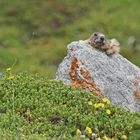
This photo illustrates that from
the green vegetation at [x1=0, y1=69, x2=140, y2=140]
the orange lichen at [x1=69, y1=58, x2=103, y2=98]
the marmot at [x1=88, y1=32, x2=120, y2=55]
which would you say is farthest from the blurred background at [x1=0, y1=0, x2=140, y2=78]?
the green vegetation at [x1=0, y1=69, x2=140, y2=140]

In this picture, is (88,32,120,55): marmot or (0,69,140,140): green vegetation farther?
(88,32,120,55): marmot

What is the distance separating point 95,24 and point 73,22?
211 centimetres

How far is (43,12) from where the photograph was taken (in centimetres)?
5081

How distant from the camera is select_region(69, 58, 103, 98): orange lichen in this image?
13859mm

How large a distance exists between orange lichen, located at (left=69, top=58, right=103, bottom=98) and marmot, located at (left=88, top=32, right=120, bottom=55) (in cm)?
62

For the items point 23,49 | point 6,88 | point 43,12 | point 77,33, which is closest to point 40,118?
point 6,88

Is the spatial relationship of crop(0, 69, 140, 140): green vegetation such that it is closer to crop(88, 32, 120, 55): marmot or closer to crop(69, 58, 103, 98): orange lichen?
crop(69, 58, 103, 98): orange lichen

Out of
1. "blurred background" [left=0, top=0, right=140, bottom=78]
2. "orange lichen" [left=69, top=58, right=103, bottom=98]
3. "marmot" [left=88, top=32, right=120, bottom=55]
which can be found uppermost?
"blurred background" [left=0, top=0, right=140, bottom=78]

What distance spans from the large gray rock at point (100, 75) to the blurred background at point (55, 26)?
24.7m

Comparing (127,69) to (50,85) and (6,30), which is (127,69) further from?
(6,30)

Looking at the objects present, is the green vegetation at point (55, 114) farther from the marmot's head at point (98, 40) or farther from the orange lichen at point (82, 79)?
the marmot's head at point (98, 40)

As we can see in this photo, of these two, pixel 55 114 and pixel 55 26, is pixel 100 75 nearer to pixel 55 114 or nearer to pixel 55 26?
pixel 55 114

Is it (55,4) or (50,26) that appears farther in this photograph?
(55,4)

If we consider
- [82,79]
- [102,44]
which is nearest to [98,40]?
[102,44]
